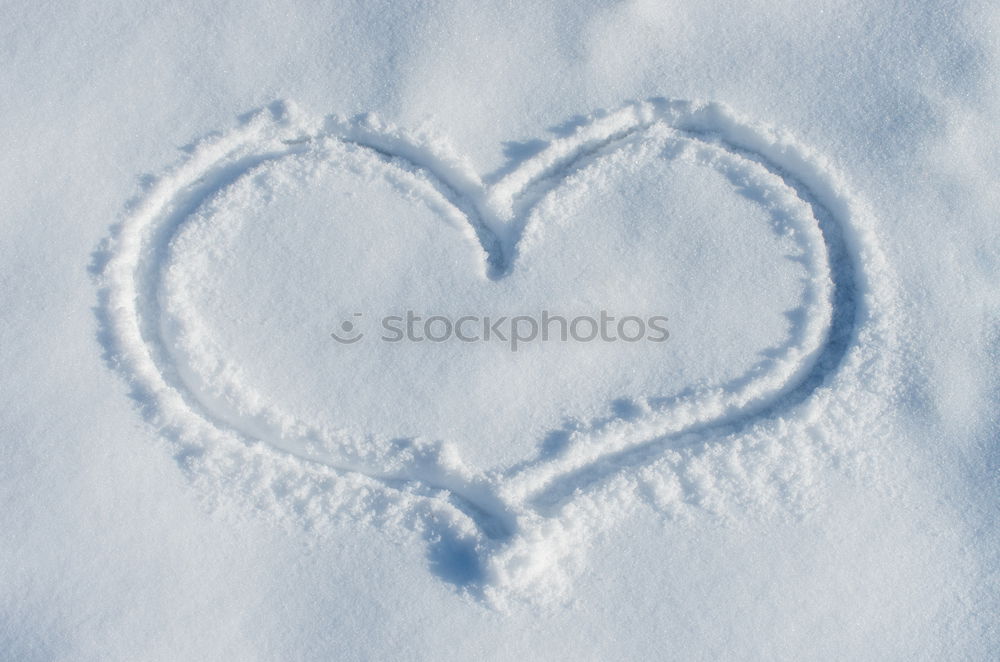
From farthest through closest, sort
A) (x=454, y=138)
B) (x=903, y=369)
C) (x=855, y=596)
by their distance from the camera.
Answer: (x=454, y=138) → (x=903, y=369) → (x=855, y=596)

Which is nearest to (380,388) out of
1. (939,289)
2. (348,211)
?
(348,211)

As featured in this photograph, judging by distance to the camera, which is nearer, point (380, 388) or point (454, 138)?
point (380, 388)

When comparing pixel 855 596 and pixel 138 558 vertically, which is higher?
pixel 855 596

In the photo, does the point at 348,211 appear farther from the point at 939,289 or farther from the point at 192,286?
the point at 939,289

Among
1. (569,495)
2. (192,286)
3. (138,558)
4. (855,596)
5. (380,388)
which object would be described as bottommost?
(138,558)
